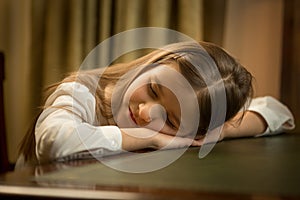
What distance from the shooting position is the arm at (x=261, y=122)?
1.05 metres

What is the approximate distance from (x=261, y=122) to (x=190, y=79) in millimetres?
375

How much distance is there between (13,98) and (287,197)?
171cm

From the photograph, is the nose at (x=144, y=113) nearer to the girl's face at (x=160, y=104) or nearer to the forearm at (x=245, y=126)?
the girl's face at (x=160, y=104)

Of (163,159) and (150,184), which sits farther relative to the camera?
(163,159)

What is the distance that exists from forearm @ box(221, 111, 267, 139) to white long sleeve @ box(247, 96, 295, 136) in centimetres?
2

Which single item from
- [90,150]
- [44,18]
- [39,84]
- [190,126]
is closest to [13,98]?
[39,84]

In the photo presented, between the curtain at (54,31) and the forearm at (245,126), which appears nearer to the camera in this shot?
the forearm at (245,126)

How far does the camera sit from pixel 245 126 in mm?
1085

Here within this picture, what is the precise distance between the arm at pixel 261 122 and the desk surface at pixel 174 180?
368 millimetres

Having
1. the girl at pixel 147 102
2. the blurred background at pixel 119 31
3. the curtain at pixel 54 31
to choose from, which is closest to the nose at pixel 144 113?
the girl at pixel 147 102

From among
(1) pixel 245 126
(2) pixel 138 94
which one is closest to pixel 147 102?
(2) pixel 138 94

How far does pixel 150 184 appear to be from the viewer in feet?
1.44

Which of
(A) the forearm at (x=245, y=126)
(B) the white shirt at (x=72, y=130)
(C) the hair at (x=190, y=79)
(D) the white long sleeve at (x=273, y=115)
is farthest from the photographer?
(D) the white long sleeve at (x=273, y=115)

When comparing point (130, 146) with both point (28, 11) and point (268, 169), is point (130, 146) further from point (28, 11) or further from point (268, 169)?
point (28, 11)
